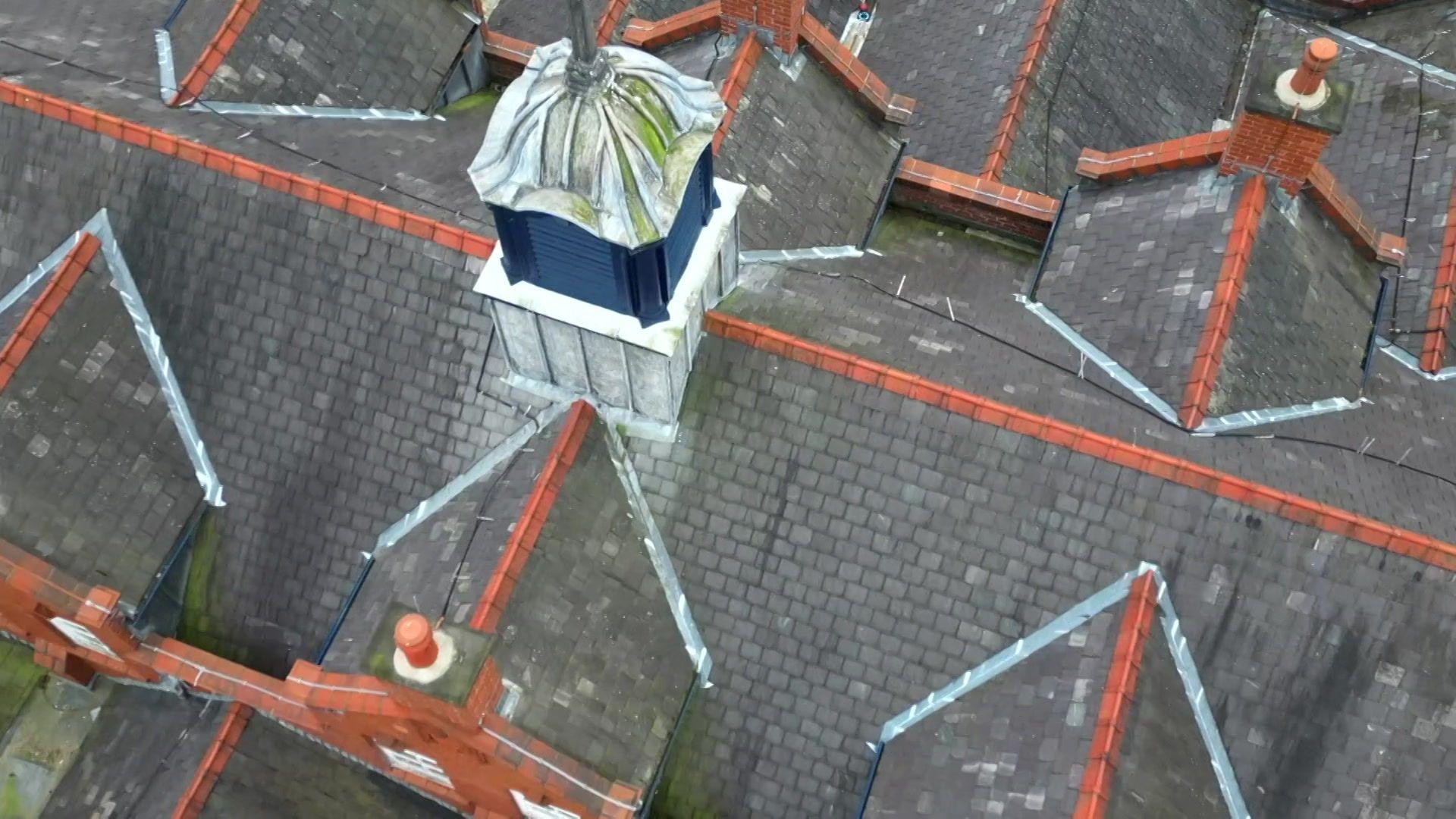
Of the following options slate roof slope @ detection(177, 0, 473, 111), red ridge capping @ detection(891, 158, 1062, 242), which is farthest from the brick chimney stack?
slate roof slope @ detection(177, 0, 473, 111)

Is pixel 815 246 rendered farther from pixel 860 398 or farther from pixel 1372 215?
pixel 1372 215

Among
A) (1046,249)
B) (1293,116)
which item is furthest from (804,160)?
(1293,116)

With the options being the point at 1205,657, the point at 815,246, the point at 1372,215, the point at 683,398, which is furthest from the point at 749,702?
the point at 1372,215

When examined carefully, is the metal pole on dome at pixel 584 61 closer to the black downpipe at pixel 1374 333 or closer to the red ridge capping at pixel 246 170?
the red ridge capping at pixel 246 170

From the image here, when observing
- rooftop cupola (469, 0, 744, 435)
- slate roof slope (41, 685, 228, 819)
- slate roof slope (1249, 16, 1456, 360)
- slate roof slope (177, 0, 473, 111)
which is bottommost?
slate roof slope (41, 685, 228, 819)

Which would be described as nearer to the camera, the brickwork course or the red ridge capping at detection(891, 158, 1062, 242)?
the brickwork course

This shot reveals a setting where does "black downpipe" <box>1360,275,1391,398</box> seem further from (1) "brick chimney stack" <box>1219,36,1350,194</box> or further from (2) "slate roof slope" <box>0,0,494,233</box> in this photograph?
(2) "slate roof slope" <box>0,0,494,233</box>

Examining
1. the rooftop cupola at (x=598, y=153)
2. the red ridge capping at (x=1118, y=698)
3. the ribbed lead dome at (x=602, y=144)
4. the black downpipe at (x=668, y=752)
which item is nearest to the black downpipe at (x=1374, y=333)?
the red ridge capping at (x=1118, y=698)
